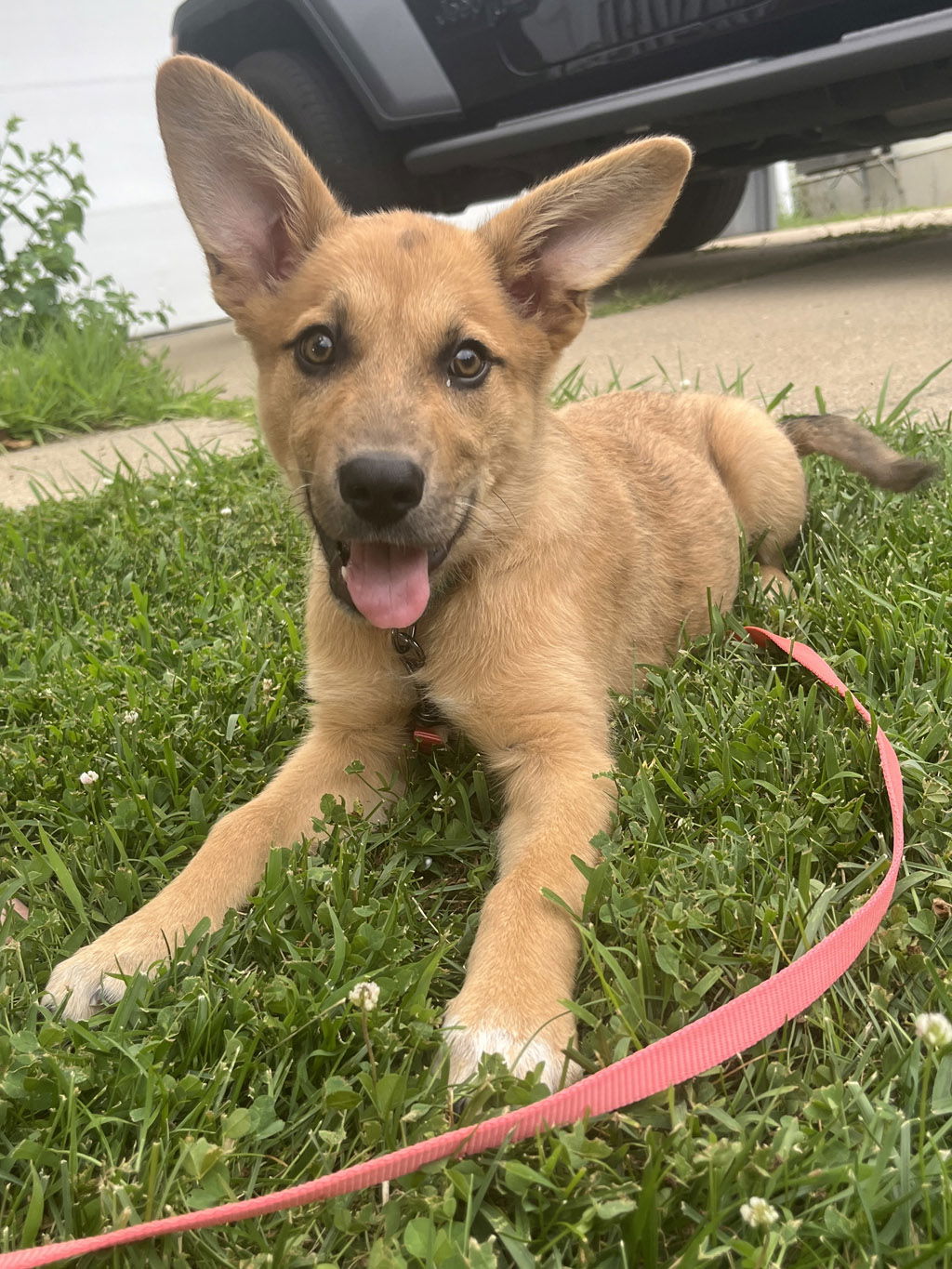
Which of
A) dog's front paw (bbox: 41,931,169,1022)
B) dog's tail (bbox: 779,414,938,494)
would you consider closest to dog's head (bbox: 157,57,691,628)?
dog's front paw (bbox: 41,931,169,1022)

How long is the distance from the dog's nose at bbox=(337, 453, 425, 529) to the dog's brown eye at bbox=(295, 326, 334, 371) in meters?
0.49

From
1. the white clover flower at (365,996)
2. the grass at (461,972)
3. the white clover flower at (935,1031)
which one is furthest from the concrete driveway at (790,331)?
the white clover flower at (365,996)

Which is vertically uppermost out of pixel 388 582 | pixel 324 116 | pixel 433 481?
pixel 324 116

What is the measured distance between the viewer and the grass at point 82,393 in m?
6.08

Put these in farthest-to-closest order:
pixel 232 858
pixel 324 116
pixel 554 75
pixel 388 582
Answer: pixel 324 116, pixel 554 75, pixel 388 582, pixel 232 858

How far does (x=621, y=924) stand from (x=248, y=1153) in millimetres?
703

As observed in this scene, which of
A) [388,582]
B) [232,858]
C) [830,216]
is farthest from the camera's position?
[830,216]

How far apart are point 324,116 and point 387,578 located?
256 inches

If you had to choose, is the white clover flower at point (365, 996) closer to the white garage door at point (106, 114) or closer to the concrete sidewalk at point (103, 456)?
the concrete sidewalk at point (103, 456)

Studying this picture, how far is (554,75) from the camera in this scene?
274 inches

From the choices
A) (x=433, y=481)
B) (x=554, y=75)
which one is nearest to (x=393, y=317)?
(x=433, y=481)

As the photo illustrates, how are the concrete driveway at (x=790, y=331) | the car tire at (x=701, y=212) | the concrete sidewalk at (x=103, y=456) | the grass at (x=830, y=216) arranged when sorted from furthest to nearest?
the grass at (x=830, y=216) < the car tire at (x=701, y=212) < the concrete driveway at (x=790, y=331) < the concrete sidewalk at (x=103, y=456)

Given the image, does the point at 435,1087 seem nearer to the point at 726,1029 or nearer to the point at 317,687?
the point at 726,1029

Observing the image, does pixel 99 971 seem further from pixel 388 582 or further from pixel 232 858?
pixel 388 582
